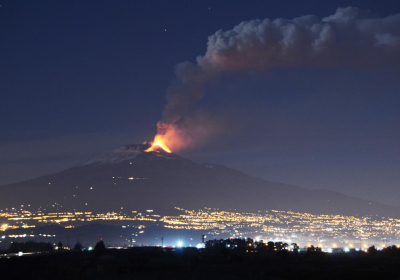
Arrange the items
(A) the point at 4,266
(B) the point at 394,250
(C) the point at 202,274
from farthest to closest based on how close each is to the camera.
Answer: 1. (B) the point at 394,250
2. (A) the point at 4,266
3. (C) the point at 202,274

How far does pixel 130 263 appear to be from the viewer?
60875 millimetres

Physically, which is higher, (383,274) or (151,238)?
(151,238)

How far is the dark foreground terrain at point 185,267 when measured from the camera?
51156 mm

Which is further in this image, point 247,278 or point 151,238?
point 151,238

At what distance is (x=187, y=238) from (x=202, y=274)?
131874mm

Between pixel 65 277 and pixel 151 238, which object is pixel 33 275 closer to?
pixel 65 277

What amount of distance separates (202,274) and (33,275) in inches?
602

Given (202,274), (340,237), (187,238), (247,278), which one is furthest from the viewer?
(340,237)

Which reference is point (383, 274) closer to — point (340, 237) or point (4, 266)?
point (4, 266)

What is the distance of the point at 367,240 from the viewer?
190 m

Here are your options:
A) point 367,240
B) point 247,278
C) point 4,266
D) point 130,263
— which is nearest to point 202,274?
point 247,278

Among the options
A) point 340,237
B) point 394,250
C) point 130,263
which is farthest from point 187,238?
point 130,263

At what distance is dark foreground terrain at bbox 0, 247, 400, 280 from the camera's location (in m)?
51.2

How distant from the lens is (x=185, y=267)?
57.8 m
